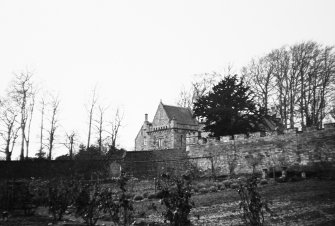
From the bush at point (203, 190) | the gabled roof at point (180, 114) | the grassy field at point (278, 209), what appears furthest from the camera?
the gabled roof at point (180, 114)

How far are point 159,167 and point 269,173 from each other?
917 cm

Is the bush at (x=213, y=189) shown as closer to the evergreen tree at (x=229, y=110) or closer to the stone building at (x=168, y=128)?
the evergreen tree at (x=229, y=110)

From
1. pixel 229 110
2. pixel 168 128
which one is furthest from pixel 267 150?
pixel 168 128

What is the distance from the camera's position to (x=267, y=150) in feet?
74.0

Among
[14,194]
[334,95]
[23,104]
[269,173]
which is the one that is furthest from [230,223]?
[23,104]

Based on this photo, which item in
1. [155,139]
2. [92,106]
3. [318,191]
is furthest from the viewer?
[155,139]

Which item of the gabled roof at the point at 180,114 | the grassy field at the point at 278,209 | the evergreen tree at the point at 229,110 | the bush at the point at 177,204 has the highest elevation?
the gabled roof at the point at 180,114

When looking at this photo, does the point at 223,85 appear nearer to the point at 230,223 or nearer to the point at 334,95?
the point at 334,95

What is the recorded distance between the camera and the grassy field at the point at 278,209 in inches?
361

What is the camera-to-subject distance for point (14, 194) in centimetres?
1489

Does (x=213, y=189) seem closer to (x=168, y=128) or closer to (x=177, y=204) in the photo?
(x=177, y=204)

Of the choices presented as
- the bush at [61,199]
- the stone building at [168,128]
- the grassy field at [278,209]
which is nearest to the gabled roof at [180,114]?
the stone building at [168,128]

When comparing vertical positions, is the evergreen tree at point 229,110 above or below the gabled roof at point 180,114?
below

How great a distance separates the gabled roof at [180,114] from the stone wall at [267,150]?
15352mm
